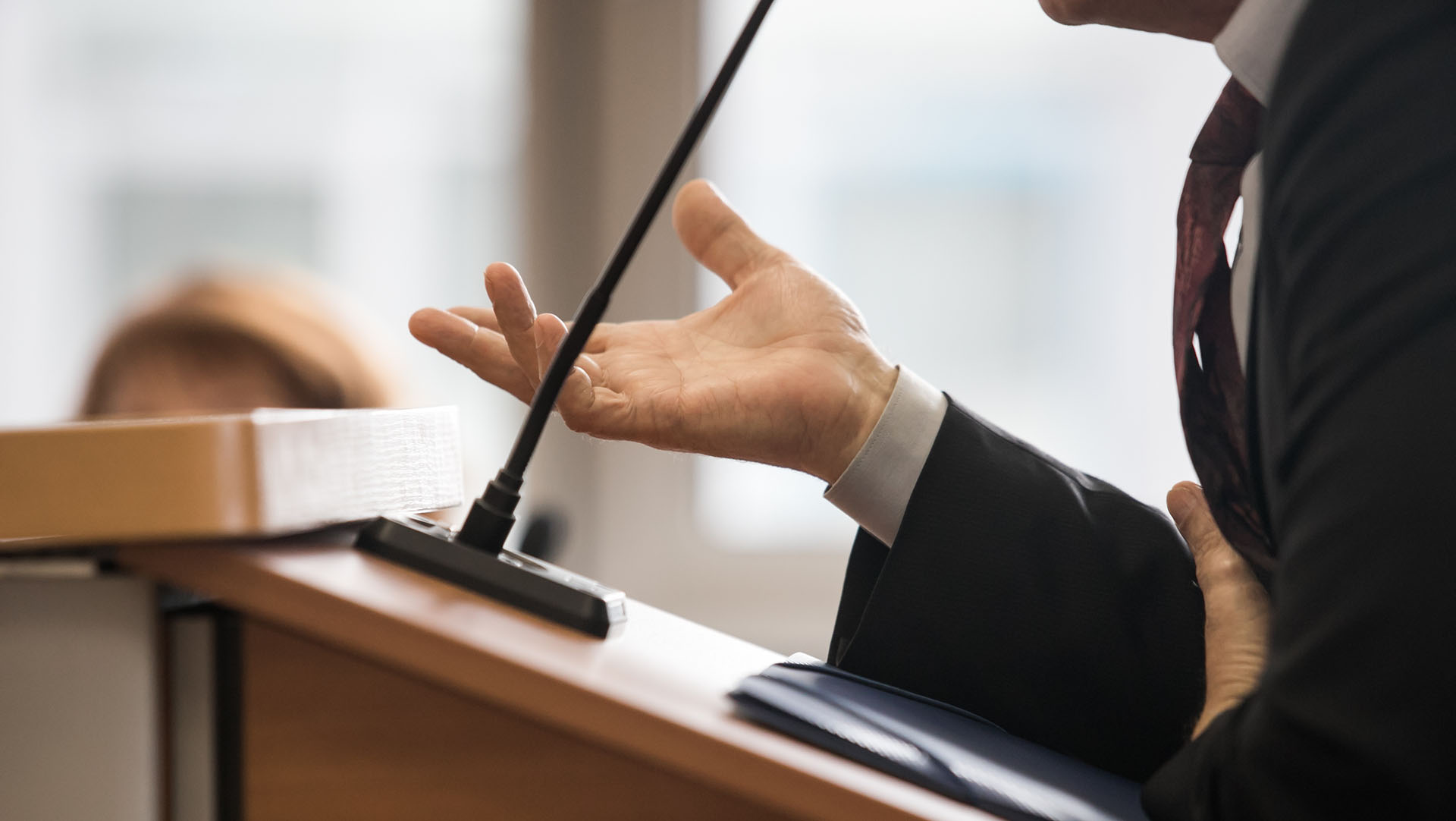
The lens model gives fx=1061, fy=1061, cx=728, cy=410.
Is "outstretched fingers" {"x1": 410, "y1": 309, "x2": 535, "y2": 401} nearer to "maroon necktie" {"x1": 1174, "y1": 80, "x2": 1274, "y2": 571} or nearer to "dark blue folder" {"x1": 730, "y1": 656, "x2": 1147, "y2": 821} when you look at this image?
"dark blue folder" {"x1": 730, "y1": 656, "x2": 1147, "y2": 821}

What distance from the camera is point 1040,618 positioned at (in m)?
0.60

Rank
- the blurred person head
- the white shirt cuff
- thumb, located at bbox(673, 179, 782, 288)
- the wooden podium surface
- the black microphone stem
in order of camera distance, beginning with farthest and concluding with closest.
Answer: the blurred person head → thumb, located at bbox(673, 179, 782, 288) → the white shirt cuff → the black microphone stem → the wooden podium surface

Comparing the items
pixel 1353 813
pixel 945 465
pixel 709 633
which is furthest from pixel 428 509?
pixel 1353 813

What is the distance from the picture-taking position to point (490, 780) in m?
0.36

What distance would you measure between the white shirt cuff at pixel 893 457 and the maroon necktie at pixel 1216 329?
0.16 m

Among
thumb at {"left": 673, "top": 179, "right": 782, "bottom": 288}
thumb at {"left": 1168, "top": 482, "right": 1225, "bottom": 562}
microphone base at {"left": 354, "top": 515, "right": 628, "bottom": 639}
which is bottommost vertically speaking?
thumb at {"left": 1168, "top": 482, "right": 1225, "bottom": 562}

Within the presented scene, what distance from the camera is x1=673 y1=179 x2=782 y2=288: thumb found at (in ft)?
2.69

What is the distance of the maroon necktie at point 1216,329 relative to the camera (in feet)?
1.93

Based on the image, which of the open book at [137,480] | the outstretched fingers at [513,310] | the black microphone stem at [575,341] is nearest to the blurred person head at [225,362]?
the outstretched fingers at [513,310]

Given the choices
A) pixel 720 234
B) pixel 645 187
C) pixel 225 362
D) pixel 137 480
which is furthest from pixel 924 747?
pixel 645 187

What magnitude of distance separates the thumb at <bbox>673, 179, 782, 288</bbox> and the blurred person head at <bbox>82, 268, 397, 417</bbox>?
738mm

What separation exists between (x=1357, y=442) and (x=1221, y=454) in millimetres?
225

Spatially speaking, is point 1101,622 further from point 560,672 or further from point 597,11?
point 597,11

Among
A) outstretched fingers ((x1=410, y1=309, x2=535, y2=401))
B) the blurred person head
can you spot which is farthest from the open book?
the blurred person head
